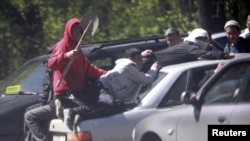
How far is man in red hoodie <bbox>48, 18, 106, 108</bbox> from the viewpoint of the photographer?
12.1 metres

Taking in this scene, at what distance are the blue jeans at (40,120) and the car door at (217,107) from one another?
2723mm

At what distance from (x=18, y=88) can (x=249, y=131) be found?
641 centimetres

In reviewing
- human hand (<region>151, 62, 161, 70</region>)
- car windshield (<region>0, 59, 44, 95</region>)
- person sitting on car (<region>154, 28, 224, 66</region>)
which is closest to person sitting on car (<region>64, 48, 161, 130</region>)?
human hand (<region>151, 62, 161, 70</region>)

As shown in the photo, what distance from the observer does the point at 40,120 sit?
1252cm

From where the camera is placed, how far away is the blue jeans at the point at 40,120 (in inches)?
491

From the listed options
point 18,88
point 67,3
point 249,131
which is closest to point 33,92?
point 18,88

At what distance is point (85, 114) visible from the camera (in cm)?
1147

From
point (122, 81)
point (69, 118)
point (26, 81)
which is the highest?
point (26, 81)

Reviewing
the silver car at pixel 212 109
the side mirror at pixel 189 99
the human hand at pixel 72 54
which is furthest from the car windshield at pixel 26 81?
the side mirror at pixel 189 99

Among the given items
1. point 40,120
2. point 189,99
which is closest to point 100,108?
point 40,120

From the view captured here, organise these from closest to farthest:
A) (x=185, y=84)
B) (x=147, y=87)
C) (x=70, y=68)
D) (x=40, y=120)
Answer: (x=185, y=84)
(x=147, y=87)
(x=70, y=68)
(x=40, y=120)

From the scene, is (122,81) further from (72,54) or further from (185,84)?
(185,84)

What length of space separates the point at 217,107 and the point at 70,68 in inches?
116

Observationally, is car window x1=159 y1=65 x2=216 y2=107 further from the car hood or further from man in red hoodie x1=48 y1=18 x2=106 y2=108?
the car hood
